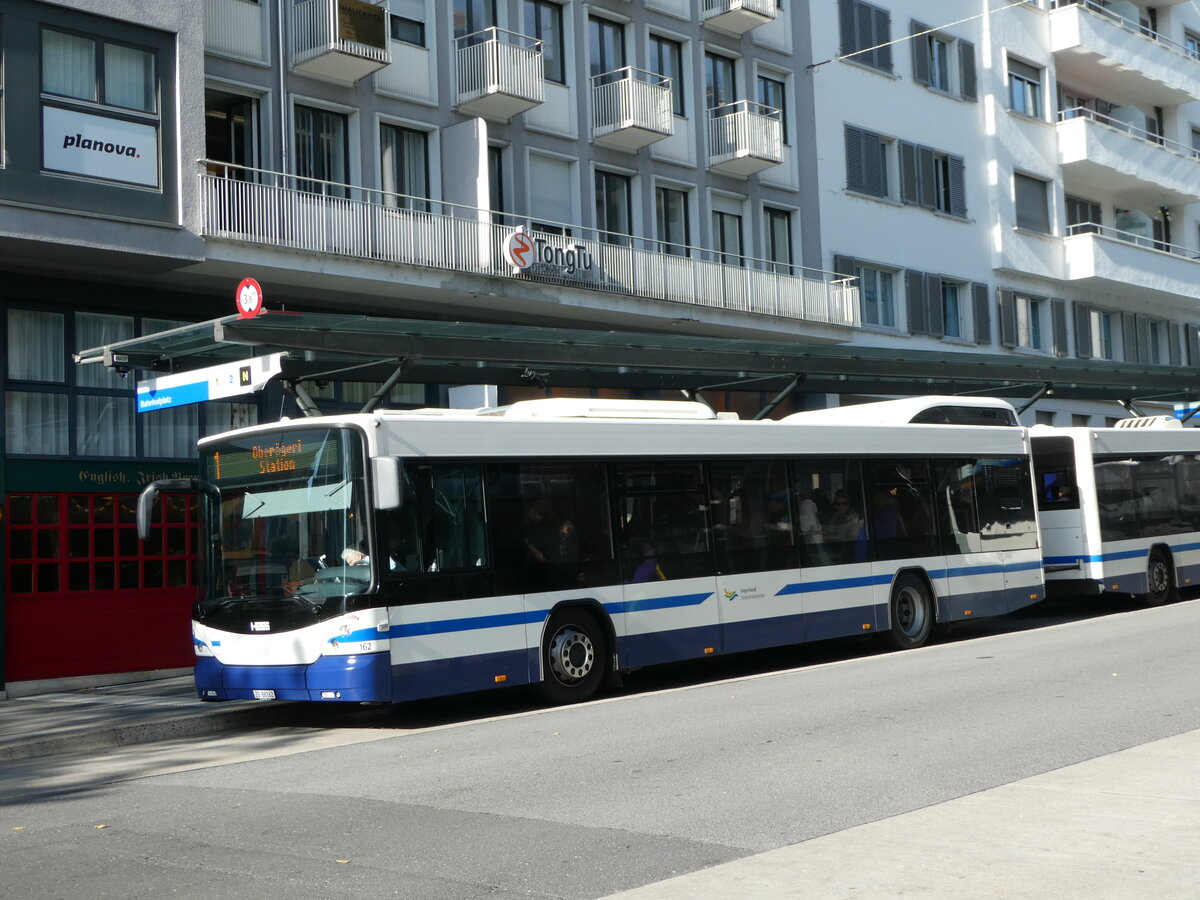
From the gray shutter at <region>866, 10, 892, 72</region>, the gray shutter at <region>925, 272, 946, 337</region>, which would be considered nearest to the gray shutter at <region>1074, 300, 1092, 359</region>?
the gray shutter at <region>925, 272, 946, 337</region>

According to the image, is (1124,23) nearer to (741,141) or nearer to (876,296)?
(876,296)

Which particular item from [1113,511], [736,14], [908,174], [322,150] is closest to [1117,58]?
[908,174]

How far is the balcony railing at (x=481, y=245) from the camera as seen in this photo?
19734mm

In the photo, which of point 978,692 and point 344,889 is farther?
point 978,692

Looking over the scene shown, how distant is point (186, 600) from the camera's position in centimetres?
1959

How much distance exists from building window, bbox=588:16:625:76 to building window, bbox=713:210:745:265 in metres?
3.68

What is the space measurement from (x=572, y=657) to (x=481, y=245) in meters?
10.2

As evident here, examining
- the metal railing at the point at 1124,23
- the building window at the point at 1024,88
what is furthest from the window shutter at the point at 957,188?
the metal railing at the point at 1124,23

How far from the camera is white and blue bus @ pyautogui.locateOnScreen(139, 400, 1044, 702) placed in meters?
12.3

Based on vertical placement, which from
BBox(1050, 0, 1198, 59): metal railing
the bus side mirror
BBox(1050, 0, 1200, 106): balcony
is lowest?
the bus side mirror

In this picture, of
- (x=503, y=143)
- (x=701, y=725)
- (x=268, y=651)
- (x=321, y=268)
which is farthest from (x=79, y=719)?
(x=503, y=143)

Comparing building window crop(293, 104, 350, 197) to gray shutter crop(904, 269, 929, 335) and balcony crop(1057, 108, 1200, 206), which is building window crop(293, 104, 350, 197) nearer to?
gray shutter crop(904, 269, 929, 335)

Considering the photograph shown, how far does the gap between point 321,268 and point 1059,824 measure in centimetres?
1503

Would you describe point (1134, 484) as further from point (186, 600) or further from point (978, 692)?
point (186, 600)
